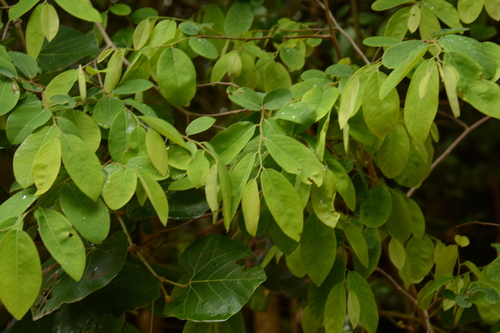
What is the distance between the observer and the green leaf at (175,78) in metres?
0.83

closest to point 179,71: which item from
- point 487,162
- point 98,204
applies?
point 98,204


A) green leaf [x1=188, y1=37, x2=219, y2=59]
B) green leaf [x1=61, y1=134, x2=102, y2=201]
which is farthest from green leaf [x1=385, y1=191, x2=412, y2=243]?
green leaf [x1=61, y1=134, x2=102, y2=201]

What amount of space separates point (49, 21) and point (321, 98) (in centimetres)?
52

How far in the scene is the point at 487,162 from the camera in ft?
8.02

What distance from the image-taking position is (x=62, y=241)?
0.61 meters

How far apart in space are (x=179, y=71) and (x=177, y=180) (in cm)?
21

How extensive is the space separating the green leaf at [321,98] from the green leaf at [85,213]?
14.3 inches

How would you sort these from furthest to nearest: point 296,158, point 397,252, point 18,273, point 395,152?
1. point 397,252
2. point 395,152
3. point 296,158
4. point 18,273

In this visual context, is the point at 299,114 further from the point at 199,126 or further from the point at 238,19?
the point at 238,19

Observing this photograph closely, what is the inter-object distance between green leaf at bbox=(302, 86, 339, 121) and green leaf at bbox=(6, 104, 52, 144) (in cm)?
42

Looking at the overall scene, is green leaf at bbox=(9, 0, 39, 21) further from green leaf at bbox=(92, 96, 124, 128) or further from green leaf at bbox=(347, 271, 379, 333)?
green leaf at bbox=(347, 271, 379, 333)

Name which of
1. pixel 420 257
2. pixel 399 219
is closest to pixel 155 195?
pixel 399 219

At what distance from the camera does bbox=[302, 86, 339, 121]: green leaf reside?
745 mm

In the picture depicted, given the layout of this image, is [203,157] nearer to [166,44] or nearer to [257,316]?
[166,44]
